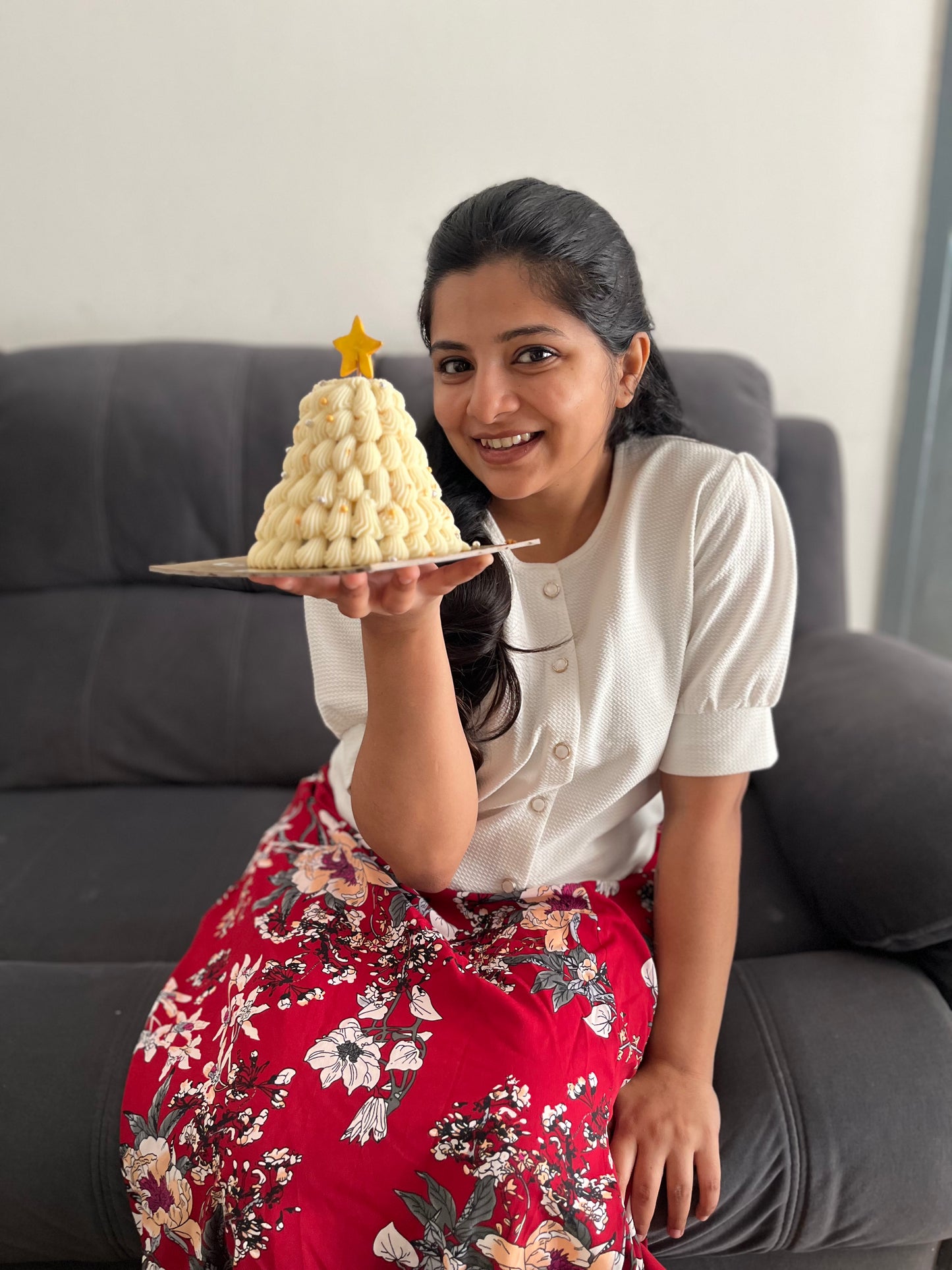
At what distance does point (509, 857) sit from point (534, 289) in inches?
23.6

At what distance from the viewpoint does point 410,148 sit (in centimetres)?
188

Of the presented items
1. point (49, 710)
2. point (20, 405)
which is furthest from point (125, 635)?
point (20, 405)

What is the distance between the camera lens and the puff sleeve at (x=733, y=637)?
3.45 ft

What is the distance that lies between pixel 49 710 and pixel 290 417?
662 mm

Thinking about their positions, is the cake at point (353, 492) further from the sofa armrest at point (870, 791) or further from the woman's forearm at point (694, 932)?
the sofa armrest at point (870, 791)

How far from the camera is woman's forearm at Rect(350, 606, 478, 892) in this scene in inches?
31.8

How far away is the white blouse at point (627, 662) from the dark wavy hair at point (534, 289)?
3 centimetres

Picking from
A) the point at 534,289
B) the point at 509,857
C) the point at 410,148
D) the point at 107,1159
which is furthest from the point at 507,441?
the point at 410,148

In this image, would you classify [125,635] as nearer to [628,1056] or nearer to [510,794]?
[510,794]

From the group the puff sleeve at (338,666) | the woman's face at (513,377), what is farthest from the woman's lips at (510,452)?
the puff sleeve at (338,666)

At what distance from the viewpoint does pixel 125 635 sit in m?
1.69

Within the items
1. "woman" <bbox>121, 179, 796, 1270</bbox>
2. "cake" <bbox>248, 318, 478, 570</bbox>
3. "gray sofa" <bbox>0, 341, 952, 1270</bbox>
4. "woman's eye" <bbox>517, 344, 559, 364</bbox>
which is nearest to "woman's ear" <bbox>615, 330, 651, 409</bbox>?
"woman" <bbox>121, 179, 796, 1270</bbox>

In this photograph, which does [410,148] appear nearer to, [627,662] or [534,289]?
[534,289]

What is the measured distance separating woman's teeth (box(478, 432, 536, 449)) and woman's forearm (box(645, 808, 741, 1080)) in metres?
0.46
